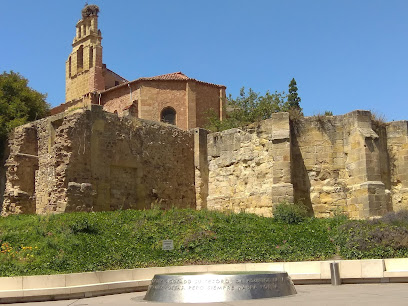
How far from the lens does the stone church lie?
57.4 feet

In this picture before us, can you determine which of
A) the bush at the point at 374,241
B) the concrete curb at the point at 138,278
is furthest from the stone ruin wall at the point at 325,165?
the concrete curb at the point at 138,278

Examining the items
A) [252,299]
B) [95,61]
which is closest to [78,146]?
[252,299]

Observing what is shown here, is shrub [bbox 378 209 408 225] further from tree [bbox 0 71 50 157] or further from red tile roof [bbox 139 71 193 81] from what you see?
red tile roof [bbox 139 71 193 81]

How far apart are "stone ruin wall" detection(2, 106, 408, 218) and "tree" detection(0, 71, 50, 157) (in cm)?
330

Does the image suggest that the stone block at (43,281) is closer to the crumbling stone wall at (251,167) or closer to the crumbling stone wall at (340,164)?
the crumbling stone wall at (251,167)

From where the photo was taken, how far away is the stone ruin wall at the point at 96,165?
17.6 meters

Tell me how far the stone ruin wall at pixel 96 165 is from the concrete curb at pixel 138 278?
594 cm

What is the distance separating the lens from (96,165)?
18234mm

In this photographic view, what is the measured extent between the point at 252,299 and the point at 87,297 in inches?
155

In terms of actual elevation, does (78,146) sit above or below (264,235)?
above

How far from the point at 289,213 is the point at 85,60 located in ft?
97.0

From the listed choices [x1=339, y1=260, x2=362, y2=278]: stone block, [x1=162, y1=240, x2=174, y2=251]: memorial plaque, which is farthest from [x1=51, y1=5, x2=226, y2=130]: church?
[x1=339, y1=260, x2=362, y2=278]: stone block

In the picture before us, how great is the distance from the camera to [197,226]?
1537 cm

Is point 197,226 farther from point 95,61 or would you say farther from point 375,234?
point 95,61
